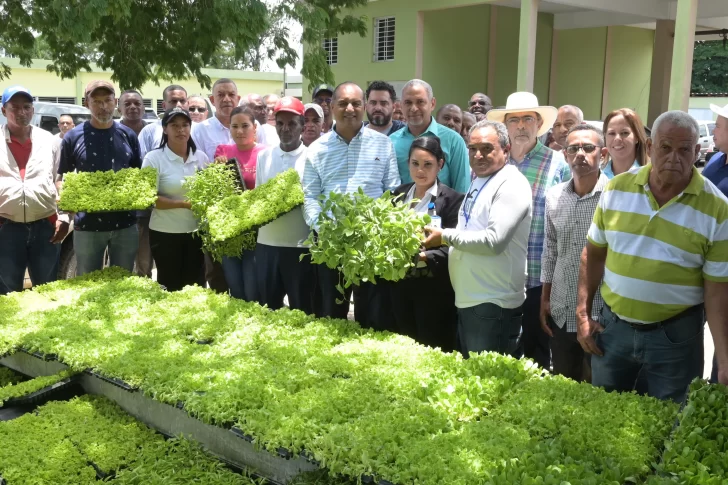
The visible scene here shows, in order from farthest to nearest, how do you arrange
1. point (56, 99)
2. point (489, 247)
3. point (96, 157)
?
1. point (56, 99)
2. point (96, 157)
3. point (489, 247)

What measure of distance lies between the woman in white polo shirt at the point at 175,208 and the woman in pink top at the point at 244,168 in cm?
35

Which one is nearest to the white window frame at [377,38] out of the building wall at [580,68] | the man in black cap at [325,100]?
the building wall at [580,68]

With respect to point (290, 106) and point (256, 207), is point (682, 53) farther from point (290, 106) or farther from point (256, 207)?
point (256, 207)

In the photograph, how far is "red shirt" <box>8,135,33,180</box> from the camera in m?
6.32

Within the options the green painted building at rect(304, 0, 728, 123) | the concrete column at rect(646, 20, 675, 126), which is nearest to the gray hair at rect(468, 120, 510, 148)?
the green painted building at rect(304, 0, 728, 123)

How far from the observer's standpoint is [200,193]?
5.89m

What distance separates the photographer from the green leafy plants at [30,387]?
397cm

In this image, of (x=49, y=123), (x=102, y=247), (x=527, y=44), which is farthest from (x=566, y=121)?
(x=49, y=123)

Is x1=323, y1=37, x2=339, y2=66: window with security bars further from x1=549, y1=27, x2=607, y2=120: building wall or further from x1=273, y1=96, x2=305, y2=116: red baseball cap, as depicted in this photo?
x1=273, y1=96, x2=305, y2=116: red baseball cap

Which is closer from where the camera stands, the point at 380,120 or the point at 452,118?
the point at 380,120

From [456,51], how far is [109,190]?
1779cm

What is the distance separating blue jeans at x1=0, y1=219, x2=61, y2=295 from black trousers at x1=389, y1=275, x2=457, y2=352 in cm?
366

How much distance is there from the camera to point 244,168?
21.0ft

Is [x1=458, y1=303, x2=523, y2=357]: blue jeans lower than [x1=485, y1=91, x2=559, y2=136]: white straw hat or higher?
lower
